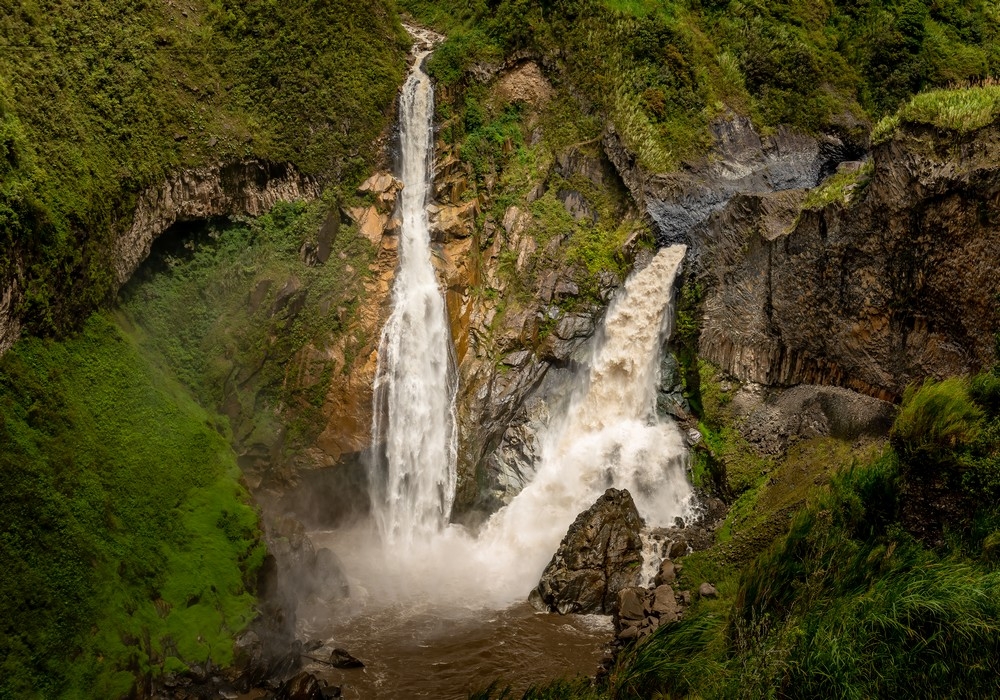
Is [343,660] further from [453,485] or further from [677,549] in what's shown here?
[677,549]

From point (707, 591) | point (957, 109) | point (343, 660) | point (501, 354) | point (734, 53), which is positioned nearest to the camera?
point (343, 660)

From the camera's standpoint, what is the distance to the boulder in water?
14945 mm

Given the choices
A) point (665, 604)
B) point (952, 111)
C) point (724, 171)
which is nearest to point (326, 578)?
point (665, 604)

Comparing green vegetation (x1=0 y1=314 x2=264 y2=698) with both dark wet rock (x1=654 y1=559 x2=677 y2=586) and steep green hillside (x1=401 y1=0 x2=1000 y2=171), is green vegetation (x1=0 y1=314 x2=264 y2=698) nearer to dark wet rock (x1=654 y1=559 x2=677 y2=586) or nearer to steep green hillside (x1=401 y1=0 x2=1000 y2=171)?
dark wet rock (x1=654 y1=559 x2=677 y2=586)

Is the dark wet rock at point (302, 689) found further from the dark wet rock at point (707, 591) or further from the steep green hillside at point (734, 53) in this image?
the steep green hillside at point (734, 53)

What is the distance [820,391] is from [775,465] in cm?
192

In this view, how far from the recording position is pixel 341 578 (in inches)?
634

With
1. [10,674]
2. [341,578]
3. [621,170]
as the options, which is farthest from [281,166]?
[10,674]

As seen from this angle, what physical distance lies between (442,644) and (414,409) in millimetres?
6951

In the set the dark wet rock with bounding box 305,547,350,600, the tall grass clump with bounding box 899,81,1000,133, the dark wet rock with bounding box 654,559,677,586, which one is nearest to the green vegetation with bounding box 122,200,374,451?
the dark wet rock with bounding box 305,547,350,600

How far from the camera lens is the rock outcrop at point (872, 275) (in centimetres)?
1357

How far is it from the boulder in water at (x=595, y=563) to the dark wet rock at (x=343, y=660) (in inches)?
153

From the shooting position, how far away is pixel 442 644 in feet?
45.3

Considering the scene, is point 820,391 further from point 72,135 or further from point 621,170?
point 72,135
